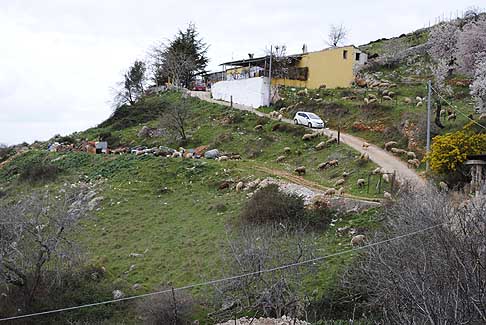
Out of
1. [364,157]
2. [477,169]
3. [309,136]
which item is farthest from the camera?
[309,136]

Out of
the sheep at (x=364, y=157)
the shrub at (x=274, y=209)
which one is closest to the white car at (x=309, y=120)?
the sheep at (x=364, y=157)

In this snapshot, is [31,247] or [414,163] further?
[414,163]

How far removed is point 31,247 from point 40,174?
715 inches

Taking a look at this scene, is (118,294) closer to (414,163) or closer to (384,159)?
(414,163)

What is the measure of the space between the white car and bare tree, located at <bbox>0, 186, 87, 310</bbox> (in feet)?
71.3

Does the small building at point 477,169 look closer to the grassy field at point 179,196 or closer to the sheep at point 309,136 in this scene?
the grassy field at point 179,196

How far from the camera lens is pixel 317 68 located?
50500 mm

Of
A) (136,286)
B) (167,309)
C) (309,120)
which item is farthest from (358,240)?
(309,120)

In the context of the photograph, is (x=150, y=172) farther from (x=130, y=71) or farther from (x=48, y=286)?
(x=130, y=71)

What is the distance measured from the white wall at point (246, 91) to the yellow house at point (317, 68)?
8.03ft

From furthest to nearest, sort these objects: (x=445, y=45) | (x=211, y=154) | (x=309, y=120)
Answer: (x=445, y=45) < (x=309, y=120) < (x=211, y=154)

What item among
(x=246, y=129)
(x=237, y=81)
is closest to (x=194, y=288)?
(x=246, y=129)

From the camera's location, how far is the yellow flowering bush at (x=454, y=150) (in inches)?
874

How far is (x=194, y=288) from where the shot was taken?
19.1 meters
